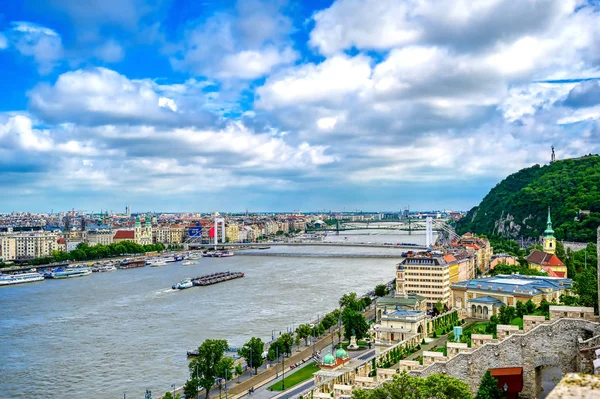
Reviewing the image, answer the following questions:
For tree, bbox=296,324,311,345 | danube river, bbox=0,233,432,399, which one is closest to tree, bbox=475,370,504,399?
danube river, bbox=0,233,432,399

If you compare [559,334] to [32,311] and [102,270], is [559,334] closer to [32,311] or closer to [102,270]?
[32,311]

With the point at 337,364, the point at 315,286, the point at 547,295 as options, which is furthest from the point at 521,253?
the point at 337,364

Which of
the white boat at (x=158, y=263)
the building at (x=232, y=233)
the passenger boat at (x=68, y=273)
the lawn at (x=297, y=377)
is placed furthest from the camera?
the building at (x=232, y=233)

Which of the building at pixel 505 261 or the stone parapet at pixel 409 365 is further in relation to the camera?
the building at pixel 505 261

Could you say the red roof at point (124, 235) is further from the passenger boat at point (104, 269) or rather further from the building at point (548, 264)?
the building at point (548, 264)

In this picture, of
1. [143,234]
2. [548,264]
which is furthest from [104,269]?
[548,264]

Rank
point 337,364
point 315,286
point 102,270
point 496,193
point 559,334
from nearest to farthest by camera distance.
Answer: point 559,334
point 337,364
point 315,286
point 102,270
point 496,193

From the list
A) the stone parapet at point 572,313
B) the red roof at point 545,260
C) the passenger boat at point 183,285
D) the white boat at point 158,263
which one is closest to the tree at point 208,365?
the stone parapet at point 572,313
